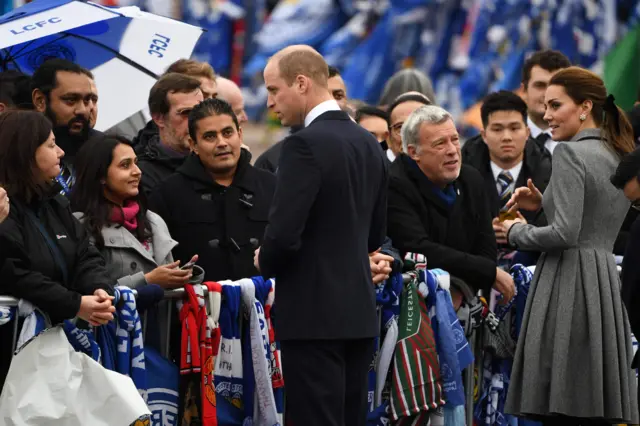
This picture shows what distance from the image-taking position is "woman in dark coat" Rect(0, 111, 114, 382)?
19.1 feet

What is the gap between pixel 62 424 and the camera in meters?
5.71

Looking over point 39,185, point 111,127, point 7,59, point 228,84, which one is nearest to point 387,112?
point 228,84

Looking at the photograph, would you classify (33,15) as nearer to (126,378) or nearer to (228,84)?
(228,84)

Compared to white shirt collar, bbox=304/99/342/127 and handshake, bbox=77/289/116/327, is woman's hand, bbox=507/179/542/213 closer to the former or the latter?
white shirt collar, bbox=304/99/342/127

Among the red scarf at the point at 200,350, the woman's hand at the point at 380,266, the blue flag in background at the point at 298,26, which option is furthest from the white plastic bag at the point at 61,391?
the blue flag in background at the point at 298,26

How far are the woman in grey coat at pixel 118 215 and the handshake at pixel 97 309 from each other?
482 mm

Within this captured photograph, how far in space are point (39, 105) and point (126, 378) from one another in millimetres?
2172

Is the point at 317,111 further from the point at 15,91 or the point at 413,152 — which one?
the point at 15,91

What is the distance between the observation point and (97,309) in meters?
5.91

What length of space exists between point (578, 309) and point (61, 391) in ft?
8.94

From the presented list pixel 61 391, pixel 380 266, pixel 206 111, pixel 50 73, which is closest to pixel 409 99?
pixel 206 111

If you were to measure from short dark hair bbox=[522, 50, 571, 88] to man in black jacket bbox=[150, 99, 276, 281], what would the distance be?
291 cm

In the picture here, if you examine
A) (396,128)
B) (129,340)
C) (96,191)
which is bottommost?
(129,340)

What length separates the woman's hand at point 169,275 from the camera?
20.9ft
